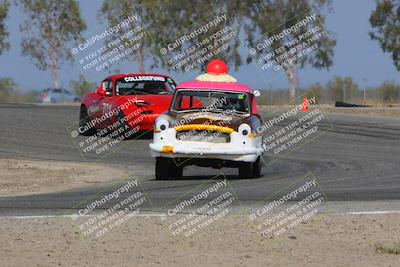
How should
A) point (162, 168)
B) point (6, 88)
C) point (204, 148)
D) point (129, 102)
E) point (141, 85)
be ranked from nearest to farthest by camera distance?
point (204, 148) < point (162, 168) < point (129, 102) < point (141, 85) < point (6, 88)

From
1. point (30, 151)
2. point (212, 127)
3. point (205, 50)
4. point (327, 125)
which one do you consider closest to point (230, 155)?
point (212, 127)

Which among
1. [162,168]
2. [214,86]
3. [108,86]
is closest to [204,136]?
[162,168]

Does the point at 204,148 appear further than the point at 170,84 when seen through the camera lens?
No

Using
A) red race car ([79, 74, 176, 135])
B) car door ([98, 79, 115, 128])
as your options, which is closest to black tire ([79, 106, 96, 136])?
red race car ([79, 74, 176, 135])

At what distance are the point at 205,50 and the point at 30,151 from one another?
122 ft

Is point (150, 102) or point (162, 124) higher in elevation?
point (162, 124)

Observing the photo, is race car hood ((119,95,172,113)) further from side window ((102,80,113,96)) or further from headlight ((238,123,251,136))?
headlight ((238,123,251,136))

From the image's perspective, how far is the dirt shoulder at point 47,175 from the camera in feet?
52.0

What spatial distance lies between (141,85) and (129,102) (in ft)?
2.91

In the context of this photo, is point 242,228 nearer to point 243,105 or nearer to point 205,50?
point 243,105

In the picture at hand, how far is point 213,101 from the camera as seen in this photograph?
1675 centimetres

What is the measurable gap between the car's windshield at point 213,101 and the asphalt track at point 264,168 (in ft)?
3.78

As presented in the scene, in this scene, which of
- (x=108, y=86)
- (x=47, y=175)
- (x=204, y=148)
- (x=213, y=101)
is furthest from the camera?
(x=108, y=86)

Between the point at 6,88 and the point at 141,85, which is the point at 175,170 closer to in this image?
the point at 141,85
